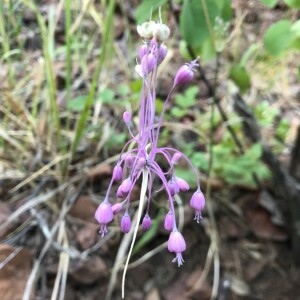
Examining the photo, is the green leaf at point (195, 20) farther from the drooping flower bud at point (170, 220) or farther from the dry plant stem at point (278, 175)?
the drooping flower bud at point (170, 220)

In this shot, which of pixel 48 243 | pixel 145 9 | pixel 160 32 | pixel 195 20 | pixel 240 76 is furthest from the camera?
pixel 240 76

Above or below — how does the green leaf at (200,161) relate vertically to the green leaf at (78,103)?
below

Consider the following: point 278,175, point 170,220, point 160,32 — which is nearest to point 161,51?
point 160,32

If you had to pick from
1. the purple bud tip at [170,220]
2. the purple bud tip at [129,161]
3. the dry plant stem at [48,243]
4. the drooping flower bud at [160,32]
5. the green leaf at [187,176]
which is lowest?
the dry plant stem at [48,243]

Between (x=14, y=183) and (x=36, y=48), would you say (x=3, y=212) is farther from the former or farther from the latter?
(x=36, y=48)

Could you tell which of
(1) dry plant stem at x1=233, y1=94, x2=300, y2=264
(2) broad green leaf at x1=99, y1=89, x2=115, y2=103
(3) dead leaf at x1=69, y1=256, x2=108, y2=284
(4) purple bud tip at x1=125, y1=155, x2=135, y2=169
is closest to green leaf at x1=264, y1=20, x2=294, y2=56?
(1) dry plant stem at x1=233, y1=94, x2=300, y2=264

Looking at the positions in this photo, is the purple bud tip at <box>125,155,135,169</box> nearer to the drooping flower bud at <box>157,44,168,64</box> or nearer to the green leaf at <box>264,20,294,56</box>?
the drooping flower bud at <box>157,44,168,64</box>

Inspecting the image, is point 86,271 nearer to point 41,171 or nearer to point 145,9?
point 41,171

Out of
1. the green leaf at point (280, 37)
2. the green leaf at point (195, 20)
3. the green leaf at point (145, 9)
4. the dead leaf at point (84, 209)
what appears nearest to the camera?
the green leaf at point (145, 9)

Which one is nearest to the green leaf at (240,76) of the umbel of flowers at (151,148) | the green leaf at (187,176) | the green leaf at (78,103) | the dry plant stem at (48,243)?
the green leaf at (187,176)
